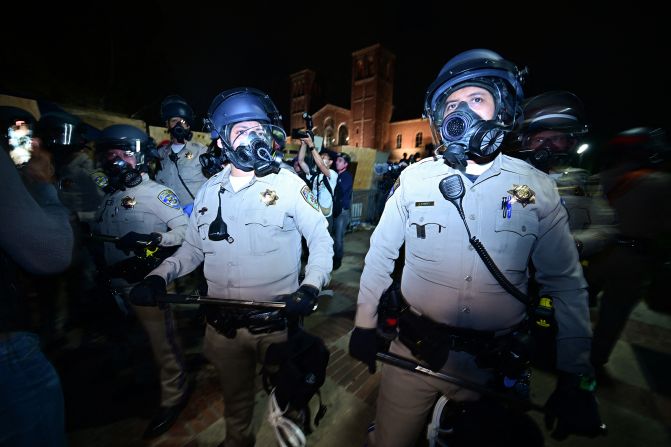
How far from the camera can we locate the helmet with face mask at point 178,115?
5141 millimetres

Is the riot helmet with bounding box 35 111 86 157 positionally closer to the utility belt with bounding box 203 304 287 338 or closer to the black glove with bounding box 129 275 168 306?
the black glove with bounding box 129 275 168 306

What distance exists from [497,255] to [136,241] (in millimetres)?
3354

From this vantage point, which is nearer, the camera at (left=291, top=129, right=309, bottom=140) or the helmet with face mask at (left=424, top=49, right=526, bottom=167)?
the helmet with face mask at (left=424, top=49, right=526, bottom=167)

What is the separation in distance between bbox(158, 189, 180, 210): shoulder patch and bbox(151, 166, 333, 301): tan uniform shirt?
3.89 ft

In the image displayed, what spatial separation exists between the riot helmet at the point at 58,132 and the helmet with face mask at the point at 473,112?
A: 525cm

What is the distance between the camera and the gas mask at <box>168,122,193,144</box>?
5.12 meters

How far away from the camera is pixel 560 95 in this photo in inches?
136

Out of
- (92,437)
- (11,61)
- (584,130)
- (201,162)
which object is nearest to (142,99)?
(11,61)

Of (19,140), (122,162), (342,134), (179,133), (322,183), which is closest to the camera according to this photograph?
(122,162)

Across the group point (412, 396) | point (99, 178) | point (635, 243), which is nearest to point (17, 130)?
point (99, 178)

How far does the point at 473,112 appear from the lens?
74.4 inches

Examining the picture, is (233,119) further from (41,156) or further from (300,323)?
(300,323)

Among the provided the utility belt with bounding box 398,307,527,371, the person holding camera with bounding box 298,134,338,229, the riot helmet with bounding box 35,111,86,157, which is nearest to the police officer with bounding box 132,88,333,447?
the utility belt with bounding box 398,307,527,371

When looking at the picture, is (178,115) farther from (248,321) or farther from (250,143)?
(248,321)
